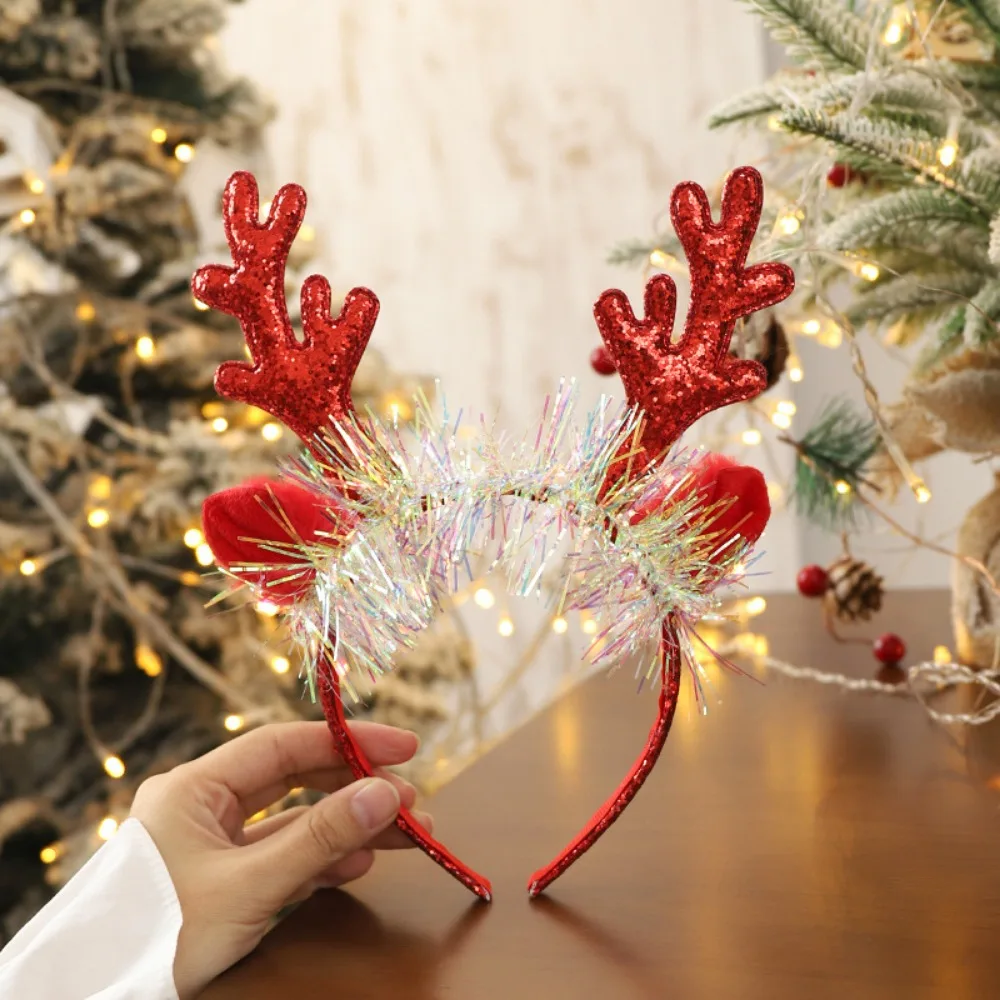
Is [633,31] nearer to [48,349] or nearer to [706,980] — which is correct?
[48,349]

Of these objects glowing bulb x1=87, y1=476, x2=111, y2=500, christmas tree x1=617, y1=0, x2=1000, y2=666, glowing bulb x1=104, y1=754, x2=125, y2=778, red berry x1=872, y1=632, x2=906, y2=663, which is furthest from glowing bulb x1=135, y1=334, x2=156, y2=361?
red berry x1=872, y1=632, x2=906, y2=663

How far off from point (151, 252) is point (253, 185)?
4.05 feet

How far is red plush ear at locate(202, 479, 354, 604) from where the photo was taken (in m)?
0.50

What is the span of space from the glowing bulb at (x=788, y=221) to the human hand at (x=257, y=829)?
39cm

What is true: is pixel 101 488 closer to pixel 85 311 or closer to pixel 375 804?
pixel 85 311

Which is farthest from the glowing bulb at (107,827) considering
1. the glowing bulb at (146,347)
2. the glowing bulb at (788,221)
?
the glowing bulb at (788,221)

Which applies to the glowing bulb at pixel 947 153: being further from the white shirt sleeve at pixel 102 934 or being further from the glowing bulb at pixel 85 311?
the glowing bulb at pixel 85 311

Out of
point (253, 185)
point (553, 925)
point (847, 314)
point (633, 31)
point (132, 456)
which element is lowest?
point (132, 456)

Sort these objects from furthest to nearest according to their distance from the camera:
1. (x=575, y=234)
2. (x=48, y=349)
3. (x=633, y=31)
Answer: (x=575, y=234), (x=633, y=31), (x=48, y=349)

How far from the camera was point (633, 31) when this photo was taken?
2000mm

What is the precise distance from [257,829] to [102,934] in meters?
0.10

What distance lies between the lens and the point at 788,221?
70cm

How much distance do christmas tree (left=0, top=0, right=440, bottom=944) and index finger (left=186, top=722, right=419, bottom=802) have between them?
1.02 metres

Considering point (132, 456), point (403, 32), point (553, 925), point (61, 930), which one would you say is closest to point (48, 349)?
point (132, 456)
